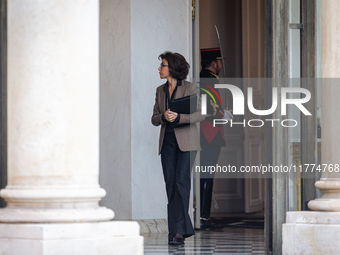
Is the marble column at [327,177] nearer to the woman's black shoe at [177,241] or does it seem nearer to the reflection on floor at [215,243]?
the reflection on floor at [215,243]

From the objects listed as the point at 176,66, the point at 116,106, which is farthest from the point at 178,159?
the point at 116,106

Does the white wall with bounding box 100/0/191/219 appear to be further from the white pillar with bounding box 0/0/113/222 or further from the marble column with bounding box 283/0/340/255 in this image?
the white pillar with bounding box 0/0/113/222

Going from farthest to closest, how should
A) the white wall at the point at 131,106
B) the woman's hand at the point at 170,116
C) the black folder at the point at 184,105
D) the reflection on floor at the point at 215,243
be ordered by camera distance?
the white wall at the point at 131,106 → the black folder at the point at 184,105 → the woman's hand at the point at 170,116 → the reflection on floor at the point at 215,243

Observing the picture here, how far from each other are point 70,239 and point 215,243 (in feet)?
9.42

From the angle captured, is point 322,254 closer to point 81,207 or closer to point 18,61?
point 81,207

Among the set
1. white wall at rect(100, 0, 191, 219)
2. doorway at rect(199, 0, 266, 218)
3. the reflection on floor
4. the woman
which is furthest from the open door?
the woman

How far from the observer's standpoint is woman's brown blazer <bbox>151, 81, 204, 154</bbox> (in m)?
5.47

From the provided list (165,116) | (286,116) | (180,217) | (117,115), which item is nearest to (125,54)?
(117,115)

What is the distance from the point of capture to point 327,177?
15.0 feet

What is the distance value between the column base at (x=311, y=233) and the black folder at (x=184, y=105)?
4.74ft

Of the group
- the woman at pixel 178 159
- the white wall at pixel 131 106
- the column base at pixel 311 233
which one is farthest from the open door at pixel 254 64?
the column base at pixel 311 233

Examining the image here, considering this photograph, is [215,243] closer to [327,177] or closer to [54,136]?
[327,177]

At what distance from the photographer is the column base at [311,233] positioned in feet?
14.1

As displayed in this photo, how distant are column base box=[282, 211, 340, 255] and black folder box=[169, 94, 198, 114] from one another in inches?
56.9
